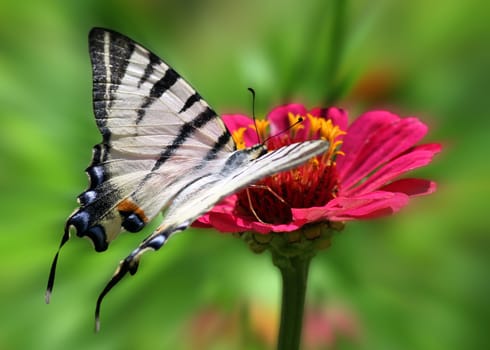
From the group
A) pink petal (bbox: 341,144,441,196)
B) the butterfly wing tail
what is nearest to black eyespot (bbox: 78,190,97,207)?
the butterfly wing tail

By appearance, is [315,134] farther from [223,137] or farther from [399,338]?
[399,338]

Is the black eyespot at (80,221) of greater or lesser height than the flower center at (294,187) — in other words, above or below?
below

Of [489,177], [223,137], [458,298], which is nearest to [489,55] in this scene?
[489,177]

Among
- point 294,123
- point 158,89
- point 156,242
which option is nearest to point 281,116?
point 294,123

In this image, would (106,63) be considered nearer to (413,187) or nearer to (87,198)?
(87,198)

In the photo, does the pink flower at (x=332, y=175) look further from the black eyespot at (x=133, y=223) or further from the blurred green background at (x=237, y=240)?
the blurred green background at (x=237, y=240)

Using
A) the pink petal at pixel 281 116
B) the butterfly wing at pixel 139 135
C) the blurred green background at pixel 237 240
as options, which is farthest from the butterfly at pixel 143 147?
the blurred green background at pixel 237 240
